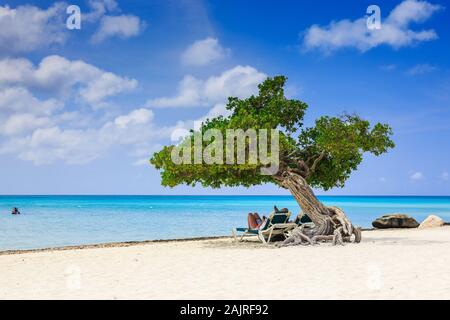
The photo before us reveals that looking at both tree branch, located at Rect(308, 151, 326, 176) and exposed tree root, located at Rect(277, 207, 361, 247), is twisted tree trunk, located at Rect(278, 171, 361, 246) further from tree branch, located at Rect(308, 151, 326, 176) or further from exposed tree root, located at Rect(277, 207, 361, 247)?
tree branch, located at Rect(308, 151, 326, 176)

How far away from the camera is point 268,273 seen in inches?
426

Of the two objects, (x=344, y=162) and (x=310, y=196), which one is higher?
(x=344, y=162)

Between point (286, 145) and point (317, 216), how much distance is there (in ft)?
10.4

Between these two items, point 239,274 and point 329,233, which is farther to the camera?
point 329,233

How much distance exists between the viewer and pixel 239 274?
35.1 ft

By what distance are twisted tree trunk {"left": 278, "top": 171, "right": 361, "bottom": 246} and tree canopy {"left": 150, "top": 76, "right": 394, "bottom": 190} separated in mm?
415

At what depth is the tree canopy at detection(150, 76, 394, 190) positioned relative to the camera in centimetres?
1684

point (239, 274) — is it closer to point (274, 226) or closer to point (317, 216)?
point (274, 226)

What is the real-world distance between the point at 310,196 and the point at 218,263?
6.61 meters

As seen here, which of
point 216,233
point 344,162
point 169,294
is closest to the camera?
point 169,294

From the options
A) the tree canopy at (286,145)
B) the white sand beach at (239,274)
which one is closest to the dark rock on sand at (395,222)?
the tree canopy at (286,145)

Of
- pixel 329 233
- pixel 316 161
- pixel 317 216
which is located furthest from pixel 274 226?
pixel 316 161

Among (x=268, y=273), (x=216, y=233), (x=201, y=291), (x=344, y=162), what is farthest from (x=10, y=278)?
(x=216, y=233)
